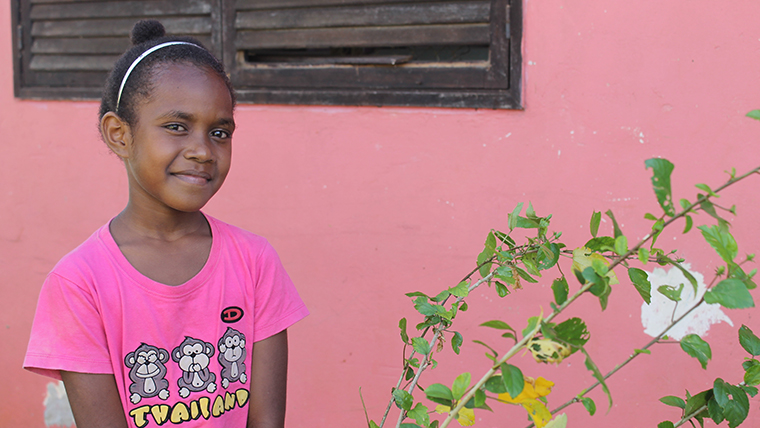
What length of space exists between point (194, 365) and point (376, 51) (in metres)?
1.47

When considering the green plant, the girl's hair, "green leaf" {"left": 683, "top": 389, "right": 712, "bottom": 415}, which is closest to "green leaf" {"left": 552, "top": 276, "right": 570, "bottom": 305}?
the green plant

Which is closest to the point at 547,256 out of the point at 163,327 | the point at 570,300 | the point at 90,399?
the point at 570,300

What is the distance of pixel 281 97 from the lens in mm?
2408

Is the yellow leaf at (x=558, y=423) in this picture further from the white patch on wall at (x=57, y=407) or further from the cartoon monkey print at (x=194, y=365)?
the white patch on wall at (x=57, y=407)

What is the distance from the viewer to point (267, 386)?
4.64 feet

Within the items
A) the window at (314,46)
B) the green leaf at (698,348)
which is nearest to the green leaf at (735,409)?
the green leaf at (698,348)

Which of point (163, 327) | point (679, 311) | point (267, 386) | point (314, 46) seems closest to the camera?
point (163, 327)

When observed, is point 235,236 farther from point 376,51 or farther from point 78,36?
point 78,36

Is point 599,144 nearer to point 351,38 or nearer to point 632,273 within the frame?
point 351,38

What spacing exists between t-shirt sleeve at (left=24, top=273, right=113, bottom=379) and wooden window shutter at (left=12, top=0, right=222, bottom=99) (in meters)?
1.50

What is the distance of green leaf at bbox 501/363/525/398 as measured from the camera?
2.34 feet

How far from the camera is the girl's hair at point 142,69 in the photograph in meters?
1.37

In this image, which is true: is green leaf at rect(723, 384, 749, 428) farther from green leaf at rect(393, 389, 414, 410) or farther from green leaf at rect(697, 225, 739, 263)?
green leaf at rect(393, 389, 414, 410)

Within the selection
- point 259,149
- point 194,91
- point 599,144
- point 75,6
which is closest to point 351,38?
point 259,149
